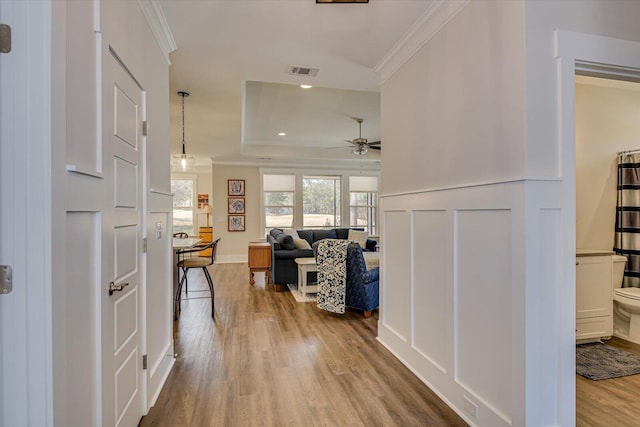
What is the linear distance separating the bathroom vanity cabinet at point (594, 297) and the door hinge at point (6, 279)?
3.95 meters

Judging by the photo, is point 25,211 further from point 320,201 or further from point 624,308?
point 320,201

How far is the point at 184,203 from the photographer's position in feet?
34.9

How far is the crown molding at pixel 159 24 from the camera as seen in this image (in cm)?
209

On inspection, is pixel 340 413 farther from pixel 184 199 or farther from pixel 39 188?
pixel 184 199

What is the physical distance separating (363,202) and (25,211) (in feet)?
28.5

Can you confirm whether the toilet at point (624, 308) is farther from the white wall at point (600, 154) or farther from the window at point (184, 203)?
the window at point (184, 203)

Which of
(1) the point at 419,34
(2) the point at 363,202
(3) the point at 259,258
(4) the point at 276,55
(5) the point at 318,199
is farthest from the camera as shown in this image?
(2) the point at 363,202

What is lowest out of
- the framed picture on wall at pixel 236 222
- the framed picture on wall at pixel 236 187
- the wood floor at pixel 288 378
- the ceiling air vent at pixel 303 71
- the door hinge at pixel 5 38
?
the wood floor at pixel 288 378

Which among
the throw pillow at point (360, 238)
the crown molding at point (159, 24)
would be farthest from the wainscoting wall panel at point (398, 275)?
the throw pillow at point (360, 238)

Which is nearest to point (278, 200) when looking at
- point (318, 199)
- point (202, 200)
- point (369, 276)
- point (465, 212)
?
point (318, 199)

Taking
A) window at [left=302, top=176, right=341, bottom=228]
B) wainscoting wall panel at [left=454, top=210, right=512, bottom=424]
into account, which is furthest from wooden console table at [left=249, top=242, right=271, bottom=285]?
wainscoting wall panel at [left=454, top=210, right=512, bottom=424]

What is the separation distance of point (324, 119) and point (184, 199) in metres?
6.67

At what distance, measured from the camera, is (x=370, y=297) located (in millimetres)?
4066

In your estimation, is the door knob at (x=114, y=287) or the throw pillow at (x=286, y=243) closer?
the door knob at (x=114, y=287)
